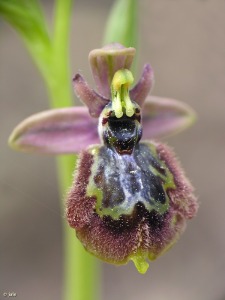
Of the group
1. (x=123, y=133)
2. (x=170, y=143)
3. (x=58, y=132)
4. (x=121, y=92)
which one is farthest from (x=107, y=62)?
(x=170, y=143)

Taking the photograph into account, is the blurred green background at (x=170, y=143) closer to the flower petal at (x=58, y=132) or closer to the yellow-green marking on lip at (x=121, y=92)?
the flower petal at (x=58, y=132)

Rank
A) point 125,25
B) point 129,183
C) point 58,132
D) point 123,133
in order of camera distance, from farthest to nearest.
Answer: point 125,25 < point 58,132 < point 123,133 < point 129,183

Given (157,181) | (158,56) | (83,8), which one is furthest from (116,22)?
(83,8)

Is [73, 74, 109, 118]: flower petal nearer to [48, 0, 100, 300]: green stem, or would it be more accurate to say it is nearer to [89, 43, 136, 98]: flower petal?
[89, 43, 136, 98]: flower petal

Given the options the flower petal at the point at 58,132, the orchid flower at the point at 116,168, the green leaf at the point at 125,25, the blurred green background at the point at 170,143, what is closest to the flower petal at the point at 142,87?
the orchid flower at the point at 116,168

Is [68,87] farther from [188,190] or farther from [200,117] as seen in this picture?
[200,117]

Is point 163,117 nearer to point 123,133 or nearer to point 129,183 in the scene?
point 123,133

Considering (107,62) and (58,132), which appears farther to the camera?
(58,132)
